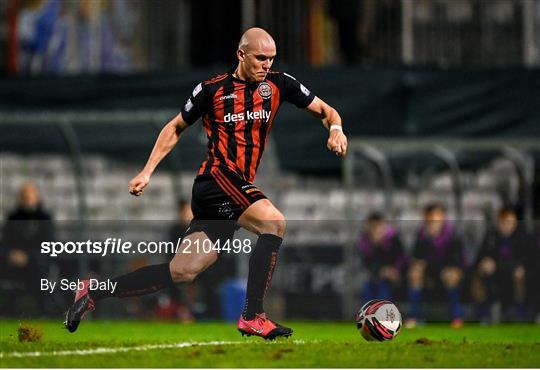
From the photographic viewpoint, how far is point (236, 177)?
11.6 metres

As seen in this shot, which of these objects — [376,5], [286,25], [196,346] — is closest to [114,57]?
[286,25]

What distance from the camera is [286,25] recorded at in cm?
2233

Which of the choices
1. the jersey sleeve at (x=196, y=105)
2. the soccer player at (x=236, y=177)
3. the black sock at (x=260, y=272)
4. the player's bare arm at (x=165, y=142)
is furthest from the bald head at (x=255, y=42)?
the black sock at (x=260, y=272)

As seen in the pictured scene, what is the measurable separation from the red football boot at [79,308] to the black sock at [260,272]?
4.12ft

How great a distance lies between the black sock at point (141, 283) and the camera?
1175 cm

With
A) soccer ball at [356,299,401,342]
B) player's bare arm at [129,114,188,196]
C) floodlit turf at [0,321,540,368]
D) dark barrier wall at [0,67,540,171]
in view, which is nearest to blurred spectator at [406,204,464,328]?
dark barrier wall at [0,67,540,171]

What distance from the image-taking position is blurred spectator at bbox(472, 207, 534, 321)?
18031 mm

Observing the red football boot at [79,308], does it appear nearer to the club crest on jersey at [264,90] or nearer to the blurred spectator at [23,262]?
the club crest on jersey at [264,90]

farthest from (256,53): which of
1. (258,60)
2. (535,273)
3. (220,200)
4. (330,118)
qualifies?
(535,273)

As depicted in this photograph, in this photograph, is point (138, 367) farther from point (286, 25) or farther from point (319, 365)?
point (286, 25)

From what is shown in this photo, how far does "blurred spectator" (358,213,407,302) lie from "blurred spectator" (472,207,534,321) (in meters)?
0.93

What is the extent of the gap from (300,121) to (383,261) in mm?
3120

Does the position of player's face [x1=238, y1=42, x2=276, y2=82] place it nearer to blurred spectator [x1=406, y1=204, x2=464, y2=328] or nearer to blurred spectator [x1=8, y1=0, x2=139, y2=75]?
blurred spectator [x1=406, y1=204, x2=464, y2=328]

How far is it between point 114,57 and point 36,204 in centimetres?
393
